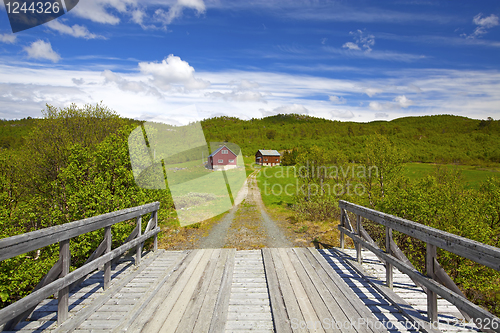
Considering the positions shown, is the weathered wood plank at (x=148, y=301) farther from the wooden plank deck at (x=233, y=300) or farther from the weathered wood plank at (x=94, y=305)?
the weathered wood plank at (x=94, y=305)

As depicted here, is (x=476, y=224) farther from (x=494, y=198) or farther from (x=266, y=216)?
(x=266, y=216)

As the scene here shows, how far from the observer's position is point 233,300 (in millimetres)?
3992

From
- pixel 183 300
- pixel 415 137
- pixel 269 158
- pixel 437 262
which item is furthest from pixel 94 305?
pixel 415 137

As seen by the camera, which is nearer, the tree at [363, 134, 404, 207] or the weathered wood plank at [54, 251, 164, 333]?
the weathered wood plank at [54, 251, 164, 333]

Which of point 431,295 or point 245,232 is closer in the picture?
point 431,295

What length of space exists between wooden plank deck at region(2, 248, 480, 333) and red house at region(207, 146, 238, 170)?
52.5 metres

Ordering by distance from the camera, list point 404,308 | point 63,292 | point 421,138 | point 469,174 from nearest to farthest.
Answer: point 63,292 → point 404,308 → point 469,174 → point 421,138

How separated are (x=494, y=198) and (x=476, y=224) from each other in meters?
4.16

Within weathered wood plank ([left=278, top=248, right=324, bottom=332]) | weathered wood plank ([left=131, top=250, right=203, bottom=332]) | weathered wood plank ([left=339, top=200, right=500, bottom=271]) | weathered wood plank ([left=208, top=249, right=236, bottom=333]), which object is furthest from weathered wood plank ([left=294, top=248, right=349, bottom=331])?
weathered wood plank ([left=131, top=250, right=203, bottom=332])

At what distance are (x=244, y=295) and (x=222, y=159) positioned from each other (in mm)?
54590

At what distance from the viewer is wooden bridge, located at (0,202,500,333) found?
122 inches

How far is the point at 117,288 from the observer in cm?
427

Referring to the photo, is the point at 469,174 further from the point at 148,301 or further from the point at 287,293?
the point at 148,301

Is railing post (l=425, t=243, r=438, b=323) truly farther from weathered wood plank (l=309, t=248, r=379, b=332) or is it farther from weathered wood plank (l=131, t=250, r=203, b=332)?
weathered wood plank (l=131, t=250, r=203, b=332)
